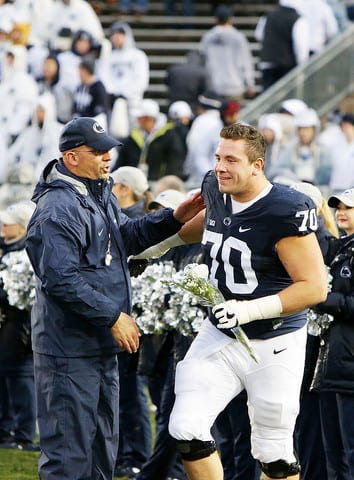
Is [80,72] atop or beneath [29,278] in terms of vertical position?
atop

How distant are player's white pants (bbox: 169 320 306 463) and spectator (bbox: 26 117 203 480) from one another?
395 millimetres

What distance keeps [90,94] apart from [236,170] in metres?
9.96

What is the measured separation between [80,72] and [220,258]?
399 inches

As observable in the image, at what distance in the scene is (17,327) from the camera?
974 centimetres

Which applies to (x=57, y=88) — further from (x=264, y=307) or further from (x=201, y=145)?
(x=264, y=307)

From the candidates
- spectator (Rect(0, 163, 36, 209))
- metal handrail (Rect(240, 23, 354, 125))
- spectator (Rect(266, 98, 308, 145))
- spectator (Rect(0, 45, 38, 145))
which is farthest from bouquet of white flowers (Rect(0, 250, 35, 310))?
spectator (Rect(0, 45, 38, 145))

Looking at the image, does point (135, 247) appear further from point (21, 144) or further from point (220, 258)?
point (21, 144)

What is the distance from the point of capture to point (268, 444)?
6719mm

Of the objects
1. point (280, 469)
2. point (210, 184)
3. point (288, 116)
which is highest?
point (288, 116)

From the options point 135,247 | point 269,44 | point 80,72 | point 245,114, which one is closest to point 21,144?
point 80,72

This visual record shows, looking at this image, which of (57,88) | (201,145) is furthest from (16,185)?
(57,88)

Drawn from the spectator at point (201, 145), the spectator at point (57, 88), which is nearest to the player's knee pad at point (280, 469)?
the spectator at point (201, 145)

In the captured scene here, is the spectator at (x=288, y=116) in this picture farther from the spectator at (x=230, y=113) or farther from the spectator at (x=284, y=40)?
the spectator at (x=284, y=40)

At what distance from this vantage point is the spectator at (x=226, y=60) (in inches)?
730
